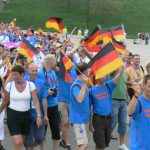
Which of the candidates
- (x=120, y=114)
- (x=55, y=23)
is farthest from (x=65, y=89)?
(x=55, y=23)

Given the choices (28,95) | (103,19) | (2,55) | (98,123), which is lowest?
(98,123)

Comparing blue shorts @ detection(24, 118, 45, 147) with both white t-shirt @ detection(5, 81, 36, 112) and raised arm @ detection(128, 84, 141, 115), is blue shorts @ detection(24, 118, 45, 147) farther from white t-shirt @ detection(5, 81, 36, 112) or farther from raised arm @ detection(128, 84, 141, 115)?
raised arm @ detection(128, 84, 141, 115)

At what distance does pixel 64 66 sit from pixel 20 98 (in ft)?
4.37

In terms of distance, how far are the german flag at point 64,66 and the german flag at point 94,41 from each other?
5.04ft

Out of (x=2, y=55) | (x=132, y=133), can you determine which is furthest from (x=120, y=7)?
(x=132, y=133)

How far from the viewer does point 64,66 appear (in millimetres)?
8039

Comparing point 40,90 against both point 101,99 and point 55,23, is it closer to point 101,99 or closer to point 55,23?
point 101,99

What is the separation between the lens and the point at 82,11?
6806 centimetres

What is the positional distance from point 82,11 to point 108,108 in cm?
6165

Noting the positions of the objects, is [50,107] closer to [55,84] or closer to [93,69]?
[55,84]

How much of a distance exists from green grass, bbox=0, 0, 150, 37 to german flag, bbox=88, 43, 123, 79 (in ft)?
174

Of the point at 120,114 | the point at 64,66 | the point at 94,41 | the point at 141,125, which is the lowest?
the point at 120,114

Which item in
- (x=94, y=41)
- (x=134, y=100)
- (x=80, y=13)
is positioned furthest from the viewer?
(x=80, y=13)

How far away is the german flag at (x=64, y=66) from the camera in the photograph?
798 cm
